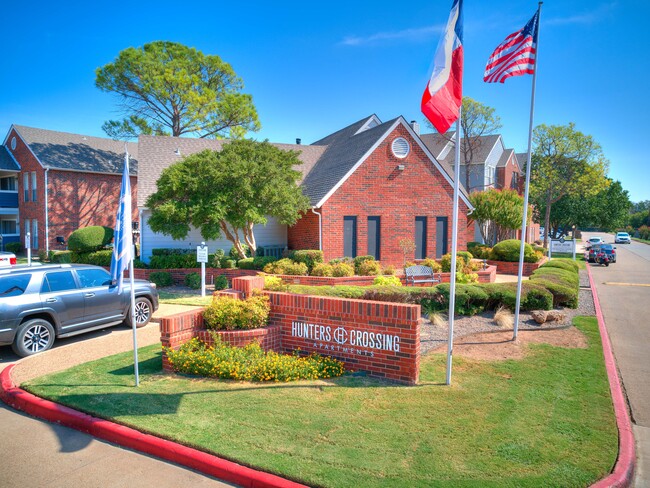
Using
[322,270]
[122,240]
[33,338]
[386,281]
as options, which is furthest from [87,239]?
[122,240]

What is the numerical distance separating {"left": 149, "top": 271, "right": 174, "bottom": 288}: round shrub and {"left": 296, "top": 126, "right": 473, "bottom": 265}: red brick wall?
6094mm

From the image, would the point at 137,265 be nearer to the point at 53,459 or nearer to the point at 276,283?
the point at 276,283

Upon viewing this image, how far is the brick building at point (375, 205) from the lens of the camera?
1895 centimetres

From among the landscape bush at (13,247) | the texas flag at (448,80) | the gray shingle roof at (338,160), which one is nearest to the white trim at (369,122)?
the gray shingle roof at (338,160)

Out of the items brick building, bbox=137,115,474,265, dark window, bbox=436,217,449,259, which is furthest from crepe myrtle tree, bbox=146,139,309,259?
dark window, bbox=436,217,449,259

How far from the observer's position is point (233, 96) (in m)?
34.0

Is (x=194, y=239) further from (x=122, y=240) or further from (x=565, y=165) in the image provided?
(x=565, y=165)

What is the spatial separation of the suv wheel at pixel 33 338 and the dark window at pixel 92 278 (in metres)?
1.18

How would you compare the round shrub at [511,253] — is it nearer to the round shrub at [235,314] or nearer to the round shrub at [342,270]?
the round shrub at [342,270]

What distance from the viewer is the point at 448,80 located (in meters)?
6.85

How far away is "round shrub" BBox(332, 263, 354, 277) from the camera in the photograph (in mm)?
15955

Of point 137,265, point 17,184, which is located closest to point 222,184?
point 137,265

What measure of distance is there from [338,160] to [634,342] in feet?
49.0

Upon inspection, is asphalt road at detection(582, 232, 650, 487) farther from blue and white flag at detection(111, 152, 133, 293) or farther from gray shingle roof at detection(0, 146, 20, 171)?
gray shingle roof at detection(0, 146, 20, 171)
